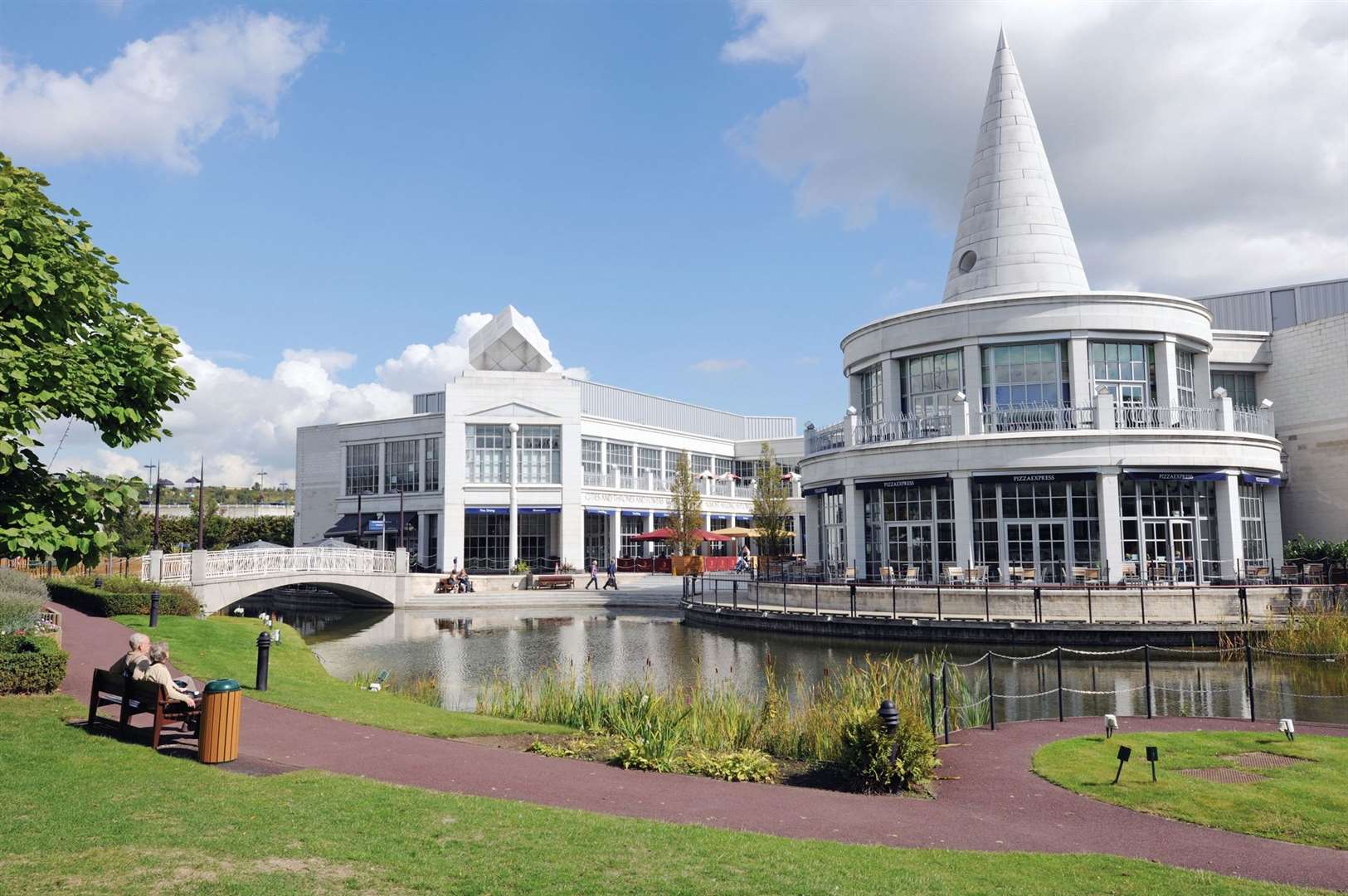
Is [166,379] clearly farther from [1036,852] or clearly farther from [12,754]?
[1036,852]

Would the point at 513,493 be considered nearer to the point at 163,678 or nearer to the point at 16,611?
the point at 16,611

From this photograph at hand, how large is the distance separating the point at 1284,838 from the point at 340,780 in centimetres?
956

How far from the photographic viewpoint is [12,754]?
409 inches

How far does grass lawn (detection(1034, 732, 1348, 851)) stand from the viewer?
9.82m

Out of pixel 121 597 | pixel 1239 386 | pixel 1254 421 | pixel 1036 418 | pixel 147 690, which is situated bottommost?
pixel 147 690

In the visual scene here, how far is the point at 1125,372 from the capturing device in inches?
1387

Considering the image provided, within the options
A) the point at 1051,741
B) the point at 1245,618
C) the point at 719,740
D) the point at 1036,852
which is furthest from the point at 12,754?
the point at 1245,618

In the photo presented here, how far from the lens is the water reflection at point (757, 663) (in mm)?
18328

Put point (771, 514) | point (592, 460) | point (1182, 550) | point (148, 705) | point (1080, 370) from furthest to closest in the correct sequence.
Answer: point (592, 460), point (771, 514), point (1080, 370), point (1182, 550), point (148, 705)

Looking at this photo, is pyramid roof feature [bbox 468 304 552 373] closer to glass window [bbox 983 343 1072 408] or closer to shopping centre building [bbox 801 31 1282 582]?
shopping centre building [bbox 801 31 1282 582]

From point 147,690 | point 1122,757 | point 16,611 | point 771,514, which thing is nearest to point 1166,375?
point 771,514

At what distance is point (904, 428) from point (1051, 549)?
23.7 feet

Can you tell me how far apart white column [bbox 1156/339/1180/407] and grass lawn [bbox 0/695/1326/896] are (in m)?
30.8

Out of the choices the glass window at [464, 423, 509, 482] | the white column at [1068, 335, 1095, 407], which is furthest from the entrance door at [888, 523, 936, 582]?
the glass window at [464, 423, 509, 482]
